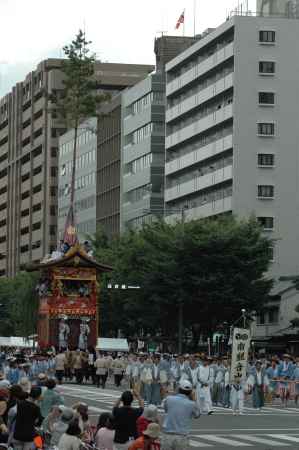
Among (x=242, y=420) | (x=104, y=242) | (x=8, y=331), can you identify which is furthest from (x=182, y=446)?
(x=8, y=331)

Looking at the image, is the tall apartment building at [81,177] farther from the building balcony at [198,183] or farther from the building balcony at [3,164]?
the building balcony at [3,164]

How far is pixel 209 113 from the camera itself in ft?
318

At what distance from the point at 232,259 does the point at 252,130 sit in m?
21.9

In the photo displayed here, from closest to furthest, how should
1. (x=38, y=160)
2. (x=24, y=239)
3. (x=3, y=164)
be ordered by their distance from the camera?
(x=38, y=160) < (x=24, y=239) < (x=3, y=164)

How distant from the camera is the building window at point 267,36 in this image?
92.1 m

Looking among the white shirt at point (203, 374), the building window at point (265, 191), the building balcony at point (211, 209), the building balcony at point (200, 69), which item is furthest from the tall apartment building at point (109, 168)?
the white shirt at point (203, 374)

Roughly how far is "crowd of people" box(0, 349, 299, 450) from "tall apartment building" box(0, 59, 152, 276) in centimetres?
8945

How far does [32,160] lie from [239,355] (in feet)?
414

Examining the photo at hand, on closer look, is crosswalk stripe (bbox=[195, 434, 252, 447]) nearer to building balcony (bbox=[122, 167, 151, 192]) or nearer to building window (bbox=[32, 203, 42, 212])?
building balcony (bbox=[122, 167, 151, 192])

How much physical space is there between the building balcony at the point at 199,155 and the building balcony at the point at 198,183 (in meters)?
1.32

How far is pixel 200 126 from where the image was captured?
98.6 meters

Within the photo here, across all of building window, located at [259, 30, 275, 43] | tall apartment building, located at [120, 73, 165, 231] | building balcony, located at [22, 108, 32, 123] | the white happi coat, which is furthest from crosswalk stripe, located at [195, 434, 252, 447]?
building balcony, located at [22, 108, 32, 123]

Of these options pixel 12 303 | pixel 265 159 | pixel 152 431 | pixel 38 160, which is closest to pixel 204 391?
pixel 152 431

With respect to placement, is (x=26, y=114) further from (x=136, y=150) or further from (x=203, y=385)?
(x=203, y=385)
